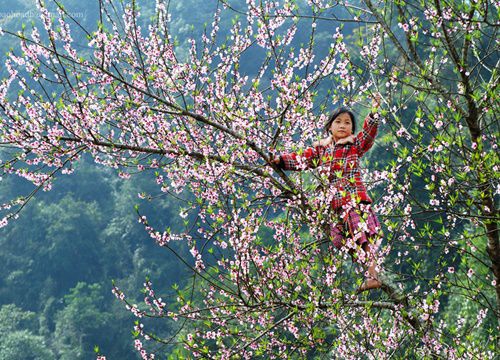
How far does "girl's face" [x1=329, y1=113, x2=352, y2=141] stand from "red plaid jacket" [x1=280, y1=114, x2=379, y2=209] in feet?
0.62

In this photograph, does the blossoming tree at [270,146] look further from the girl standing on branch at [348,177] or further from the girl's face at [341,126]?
the girl's face at [341,126]

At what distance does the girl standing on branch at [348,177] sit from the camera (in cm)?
407

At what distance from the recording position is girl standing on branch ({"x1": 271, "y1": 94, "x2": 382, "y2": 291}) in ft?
13.3

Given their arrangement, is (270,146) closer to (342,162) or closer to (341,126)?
(342,162)

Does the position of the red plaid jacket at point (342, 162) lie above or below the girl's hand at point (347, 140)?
below

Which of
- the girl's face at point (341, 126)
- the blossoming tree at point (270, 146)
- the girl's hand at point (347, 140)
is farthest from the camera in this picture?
the girl's face at point (341, 126)

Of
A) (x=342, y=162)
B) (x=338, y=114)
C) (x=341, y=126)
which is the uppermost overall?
(x=338, y=114)

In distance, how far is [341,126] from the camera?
4.98 m

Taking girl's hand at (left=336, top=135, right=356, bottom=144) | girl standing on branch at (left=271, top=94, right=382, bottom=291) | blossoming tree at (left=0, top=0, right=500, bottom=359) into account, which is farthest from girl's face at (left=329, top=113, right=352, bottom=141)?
blossoming tree at (left=0, top=0, right=500, bottom=359)

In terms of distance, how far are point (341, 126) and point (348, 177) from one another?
62 centimetres

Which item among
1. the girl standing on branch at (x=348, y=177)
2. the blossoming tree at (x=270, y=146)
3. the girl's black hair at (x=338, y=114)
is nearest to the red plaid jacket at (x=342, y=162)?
the girl standing on branch at (x=348, y=177)

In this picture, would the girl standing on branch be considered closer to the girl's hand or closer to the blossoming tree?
the girl's hand

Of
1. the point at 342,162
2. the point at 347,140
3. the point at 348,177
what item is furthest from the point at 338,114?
the point at 348,177

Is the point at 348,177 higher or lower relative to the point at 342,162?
lower
